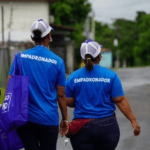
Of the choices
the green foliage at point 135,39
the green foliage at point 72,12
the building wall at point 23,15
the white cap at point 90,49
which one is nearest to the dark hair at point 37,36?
the white cap at point 90,49

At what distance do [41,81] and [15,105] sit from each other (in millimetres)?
335

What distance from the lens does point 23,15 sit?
2539cm

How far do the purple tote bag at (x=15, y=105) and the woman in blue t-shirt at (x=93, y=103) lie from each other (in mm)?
531

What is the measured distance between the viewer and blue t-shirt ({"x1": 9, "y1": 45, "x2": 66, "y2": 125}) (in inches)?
126

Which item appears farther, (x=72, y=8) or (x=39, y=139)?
(x=72, y=8)

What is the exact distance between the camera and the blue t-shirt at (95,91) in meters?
3.34

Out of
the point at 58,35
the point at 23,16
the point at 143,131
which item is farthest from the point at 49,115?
the point at 58,35

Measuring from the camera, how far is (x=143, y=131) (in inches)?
311

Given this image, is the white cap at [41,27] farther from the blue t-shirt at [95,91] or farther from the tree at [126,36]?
the tree at [126,36]

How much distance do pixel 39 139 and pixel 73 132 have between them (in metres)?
0.32

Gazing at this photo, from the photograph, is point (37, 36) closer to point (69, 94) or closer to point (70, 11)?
point (69, 94)

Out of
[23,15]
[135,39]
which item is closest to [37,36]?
[23,15]

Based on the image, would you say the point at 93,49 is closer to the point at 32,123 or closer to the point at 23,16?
the point at 32,123

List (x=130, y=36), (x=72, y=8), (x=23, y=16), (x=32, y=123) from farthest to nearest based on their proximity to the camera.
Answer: (x=130, y=36), (x=72, y=8), (x=23, y=16), (x=32, y=123)
